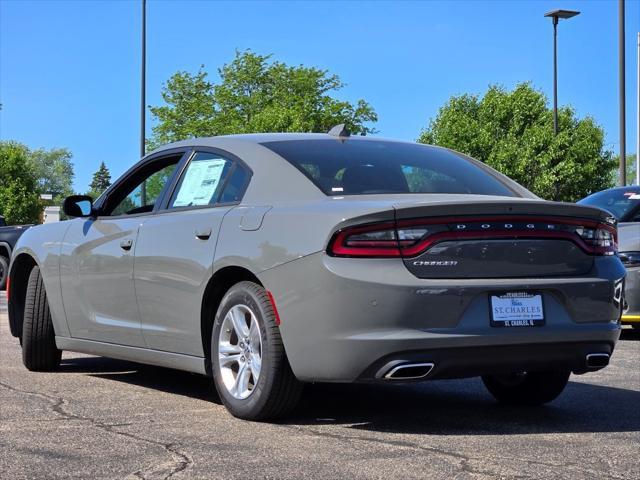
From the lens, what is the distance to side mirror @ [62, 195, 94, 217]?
7.02 meters

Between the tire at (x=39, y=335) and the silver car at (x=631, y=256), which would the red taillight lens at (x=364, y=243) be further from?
the silver car at (x=631, y=256)

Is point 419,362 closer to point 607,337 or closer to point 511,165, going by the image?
point 607,337

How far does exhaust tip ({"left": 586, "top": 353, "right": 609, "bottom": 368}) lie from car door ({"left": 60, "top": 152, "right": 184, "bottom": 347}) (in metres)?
2.57

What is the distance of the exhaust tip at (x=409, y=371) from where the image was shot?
4840mm

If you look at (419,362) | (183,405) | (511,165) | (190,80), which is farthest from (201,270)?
(190,80)

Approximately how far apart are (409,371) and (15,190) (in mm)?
92888

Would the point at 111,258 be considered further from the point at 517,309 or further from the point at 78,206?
the point at 517,309

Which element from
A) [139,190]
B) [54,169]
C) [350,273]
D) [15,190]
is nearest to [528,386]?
[350,273]

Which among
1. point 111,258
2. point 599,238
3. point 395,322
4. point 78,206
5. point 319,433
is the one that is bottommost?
point 319,433

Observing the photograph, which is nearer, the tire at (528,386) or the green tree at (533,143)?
the tire at (528,386)

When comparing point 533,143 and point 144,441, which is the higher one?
point 533,143

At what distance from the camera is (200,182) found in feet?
20.2

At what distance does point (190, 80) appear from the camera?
6284 centimetres

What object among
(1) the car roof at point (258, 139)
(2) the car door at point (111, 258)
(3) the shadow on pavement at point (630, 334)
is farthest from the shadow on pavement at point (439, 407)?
(3) the shadow on pavement at point (630, 334)
